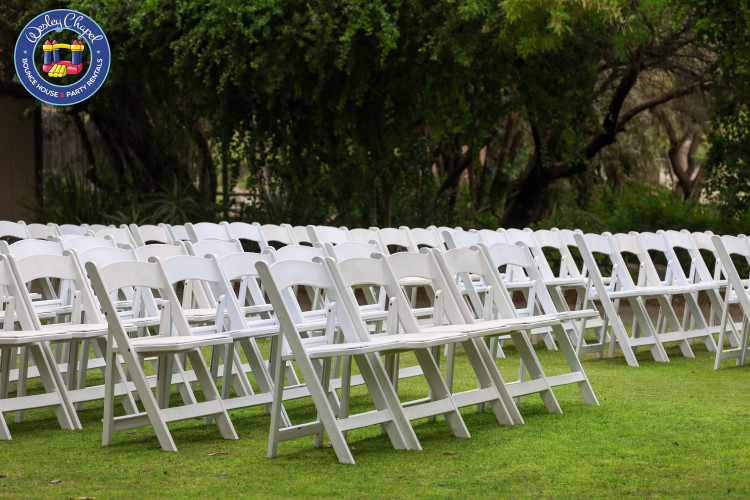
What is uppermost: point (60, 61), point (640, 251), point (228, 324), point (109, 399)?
point (60, 61)

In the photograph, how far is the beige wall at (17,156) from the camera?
51.4ft

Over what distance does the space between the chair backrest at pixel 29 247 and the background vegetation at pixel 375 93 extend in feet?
18.8

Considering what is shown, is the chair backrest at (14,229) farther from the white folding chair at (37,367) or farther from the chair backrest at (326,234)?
the white folding chair at (37,367)

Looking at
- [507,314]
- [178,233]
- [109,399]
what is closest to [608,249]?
[507,314]

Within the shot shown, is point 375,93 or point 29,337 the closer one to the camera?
point 29,337

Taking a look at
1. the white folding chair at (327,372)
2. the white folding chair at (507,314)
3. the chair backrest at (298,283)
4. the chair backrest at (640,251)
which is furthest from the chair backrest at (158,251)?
the chair backrest at (640,251)

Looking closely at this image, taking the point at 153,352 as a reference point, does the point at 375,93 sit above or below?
above

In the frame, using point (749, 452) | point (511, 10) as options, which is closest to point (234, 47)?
point (511, 10)

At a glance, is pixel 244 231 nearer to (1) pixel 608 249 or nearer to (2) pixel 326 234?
(2) pixel 326 234

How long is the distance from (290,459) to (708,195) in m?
10.1

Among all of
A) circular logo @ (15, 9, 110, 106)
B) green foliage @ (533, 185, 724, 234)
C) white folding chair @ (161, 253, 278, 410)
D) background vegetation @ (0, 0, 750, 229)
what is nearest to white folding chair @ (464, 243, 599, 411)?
white folding chair @ (161, 253, 278, 410)

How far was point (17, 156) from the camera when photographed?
52.0ft

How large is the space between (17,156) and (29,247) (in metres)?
10.5

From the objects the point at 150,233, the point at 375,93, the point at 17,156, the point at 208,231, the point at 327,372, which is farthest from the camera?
the point at 17,156
